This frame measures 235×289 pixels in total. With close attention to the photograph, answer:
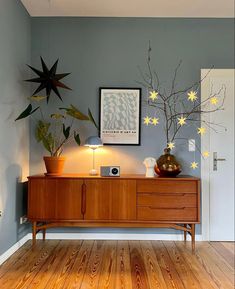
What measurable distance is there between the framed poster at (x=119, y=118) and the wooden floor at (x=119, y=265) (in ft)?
3.87

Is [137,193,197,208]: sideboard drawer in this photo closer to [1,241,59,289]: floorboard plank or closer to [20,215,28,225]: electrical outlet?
[1,241,59,289]: floorboard plank

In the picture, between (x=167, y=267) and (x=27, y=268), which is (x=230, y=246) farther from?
(x=27, y=268)

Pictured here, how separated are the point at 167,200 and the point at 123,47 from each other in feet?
6.10

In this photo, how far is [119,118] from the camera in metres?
3.55

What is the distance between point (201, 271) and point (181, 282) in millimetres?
316

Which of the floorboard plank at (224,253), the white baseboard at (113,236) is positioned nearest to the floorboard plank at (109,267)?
the white baseboard at (113,236)

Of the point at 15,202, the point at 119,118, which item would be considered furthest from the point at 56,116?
the point at 15,202

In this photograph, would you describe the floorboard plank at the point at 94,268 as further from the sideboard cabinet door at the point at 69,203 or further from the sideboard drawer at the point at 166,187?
the sideboard drawer at the point at 166,187

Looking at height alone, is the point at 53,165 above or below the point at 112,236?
above

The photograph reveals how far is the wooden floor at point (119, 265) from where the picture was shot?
7.59 feet

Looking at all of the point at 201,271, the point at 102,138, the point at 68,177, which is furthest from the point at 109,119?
the point at 201,271

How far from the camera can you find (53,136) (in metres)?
3.57

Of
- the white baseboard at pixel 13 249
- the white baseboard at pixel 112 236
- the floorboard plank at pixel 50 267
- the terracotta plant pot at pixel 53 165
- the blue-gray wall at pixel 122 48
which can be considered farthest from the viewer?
the blue-gray wall at pixel 122 48

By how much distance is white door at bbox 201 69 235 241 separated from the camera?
350 cm
